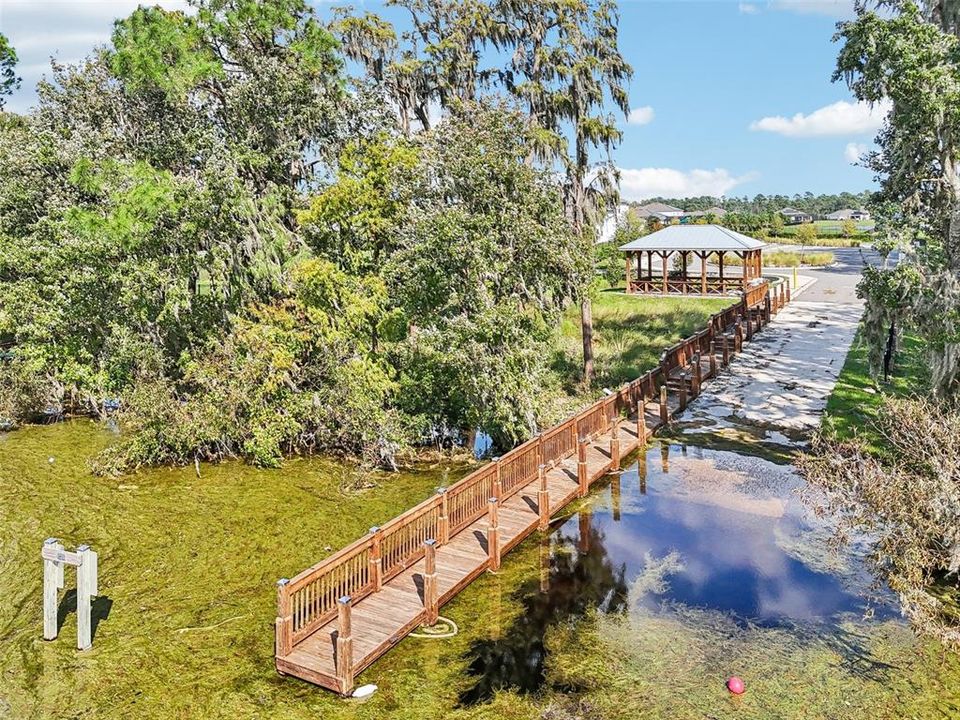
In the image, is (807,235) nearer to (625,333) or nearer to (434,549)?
(625,333)

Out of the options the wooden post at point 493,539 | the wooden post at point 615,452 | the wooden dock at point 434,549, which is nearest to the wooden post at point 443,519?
the wooden dock at point 434,549

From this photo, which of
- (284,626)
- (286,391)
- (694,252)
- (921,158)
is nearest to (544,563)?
(284,626)

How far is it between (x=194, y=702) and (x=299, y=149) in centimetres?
1586

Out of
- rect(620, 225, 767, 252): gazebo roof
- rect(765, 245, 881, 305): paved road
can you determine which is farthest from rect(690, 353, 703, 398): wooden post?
rect(620, 225, 767, 252): gazebo roof

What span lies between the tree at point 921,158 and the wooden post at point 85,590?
13.3m

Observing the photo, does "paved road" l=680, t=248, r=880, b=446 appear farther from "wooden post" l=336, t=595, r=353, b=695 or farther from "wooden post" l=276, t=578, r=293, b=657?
"wooden post" l=276, t=578, r=293, b=657

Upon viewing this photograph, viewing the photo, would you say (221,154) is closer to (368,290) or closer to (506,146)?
(368,290)

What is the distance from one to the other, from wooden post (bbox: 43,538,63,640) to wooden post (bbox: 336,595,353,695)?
4.21 metres

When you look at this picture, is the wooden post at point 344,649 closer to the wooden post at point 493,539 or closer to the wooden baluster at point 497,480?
the wooden post at point 493,539

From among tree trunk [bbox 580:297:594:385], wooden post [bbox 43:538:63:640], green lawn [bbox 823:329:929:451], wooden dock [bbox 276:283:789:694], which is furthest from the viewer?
tree trunk [bbox 580:297:594:385]

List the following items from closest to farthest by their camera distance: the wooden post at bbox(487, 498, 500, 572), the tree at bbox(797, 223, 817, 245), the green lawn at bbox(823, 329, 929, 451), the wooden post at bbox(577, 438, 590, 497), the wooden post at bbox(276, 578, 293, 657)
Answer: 1. the wooden post at bbox(276, 578, 293, 657)
2. the wooden post at bbox(487, 498, 500, 572)
3. the wooden post at bbox(577, 438, 590, 497)
4. the green lawn at bbox(823, 329, 929, 451)
5. the tree at bbox(797, 223, 817, 245)

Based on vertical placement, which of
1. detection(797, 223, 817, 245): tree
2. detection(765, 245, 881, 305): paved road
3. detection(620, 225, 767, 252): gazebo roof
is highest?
detection(797, 223, 817, 245): tree

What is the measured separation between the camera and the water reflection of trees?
8352mm

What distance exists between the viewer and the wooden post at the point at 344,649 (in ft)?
25.5
